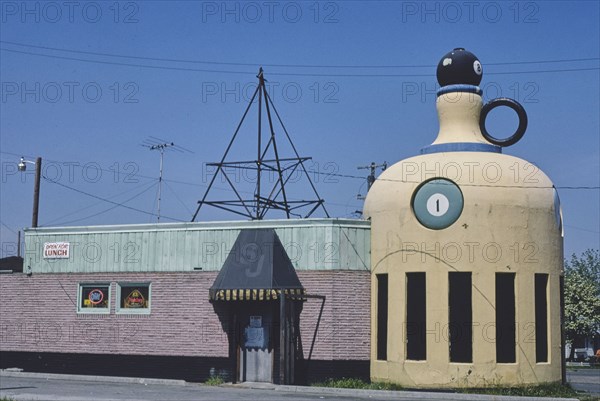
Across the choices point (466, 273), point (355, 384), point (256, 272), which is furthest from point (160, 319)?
point (466, 273)

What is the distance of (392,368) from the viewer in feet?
89.0

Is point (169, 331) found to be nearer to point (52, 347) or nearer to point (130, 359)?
point (130, 359)

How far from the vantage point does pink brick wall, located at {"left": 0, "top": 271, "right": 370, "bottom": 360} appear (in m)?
27.6

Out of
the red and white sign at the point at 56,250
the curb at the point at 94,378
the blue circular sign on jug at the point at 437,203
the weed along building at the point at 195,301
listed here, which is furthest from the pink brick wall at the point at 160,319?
the blue circular sign on jug at the point at 437,203

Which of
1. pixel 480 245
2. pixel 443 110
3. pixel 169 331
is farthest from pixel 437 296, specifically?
pixel 169 331

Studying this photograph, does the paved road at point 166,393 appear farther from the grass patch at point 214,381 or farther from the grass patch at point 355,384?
the grass patch at point 355,384

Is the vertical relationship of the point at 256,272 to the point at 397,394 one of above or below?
above

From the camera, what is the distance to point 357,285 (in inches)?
1100

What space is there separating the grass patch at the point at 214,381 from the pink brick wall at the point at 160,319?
0.74 meters

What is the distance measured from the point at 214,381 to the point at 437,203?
9.07m

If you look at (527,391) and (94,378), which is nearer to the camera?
(527,391)

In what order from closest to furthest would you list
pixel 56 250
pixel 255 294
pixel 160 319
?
1. pixel 255 294
2. pixel 160 319
3. pixel 56 250

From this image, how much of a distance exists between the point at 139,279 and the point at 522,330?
41.7 ft

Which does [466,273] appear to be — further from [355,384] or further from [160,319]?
[160,319]
